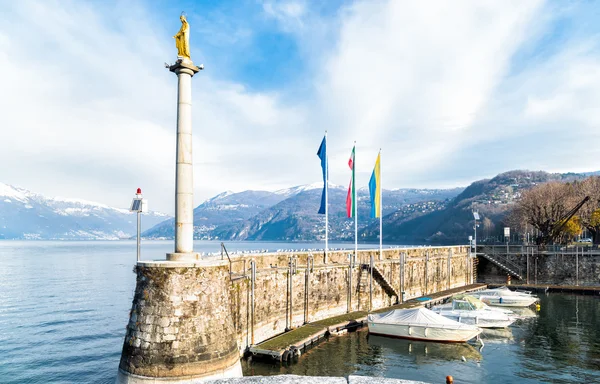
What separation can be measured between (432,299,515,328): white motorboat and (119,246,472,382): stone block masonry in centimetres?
714

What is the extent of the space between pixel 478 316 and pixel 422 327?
9.19 metres

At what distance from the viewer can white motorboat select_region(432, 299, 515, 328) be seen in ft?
132

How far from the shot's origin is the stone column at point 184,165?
69.0ft

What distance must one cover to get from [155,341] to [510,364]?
78.1 ft

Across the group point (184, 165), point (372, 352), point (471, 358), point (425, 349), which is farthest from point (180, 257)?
point (471, 358)

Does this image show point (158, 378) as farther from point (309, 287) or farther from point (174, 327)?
point (309, 287)

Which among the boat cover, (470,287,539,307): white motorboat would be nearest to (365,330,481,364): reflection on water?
the boat cover

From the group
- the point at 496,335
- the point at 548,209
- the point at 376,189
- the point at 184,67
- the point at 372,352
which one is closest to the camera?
the point at 184,67

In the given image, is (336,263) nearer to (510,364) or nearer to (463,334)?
(463,334)

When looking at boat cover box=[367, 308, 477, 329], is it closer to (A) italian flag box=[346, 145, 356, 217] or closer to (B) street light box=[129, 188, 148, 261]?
(A) italian flag box=[346, 145, 356, 217]

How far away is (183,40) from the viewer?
21.5m

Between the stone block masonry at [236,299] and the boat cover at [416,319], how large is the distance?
4.95 meters

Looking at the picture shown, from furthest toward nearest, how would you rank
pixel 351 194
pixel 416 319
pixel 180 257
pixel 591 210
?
pixel 591 210
pixel 351 194
pixel 416 319
pixel 180 257

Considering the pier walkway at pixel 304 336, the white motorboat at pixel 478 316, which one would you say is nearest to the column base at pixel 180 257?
the pier walkway at pixel 304 336
